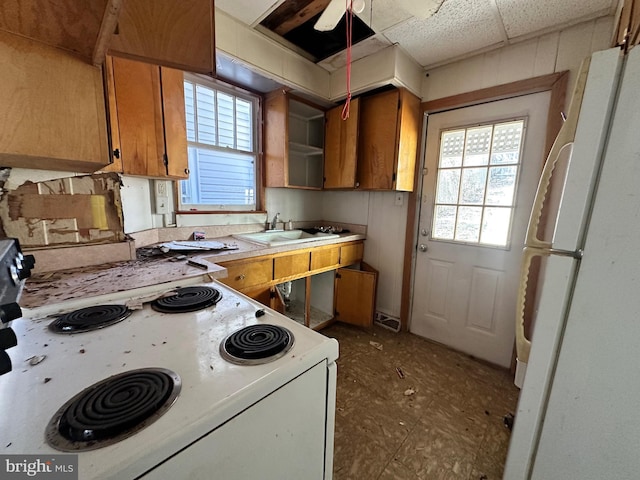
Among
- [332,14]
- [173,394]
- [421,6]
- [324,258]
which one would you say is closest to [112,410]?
[173,394]

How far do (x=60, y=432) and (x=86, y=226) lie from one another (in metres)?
1.18

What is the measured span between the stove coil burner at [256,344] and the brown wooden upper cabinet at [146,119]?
1.12 metres

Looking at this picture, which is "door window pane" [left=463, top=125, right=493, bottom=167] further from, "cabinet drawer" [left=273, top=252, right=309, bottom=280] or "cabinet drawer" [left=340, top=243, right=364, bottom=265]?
"cabinet drawer" [left=273, top=252, right=309, bottom=280]

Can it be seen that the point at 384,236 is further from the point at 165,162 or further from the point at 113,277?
the point at 113,277

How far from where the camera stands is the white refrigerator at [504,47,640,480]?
641 mm

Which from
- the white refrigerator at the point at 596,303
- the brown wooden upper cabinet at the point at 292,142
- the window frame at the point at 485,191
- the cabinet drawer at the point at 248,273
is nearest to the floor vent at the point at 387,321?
the window frame at the point at 485,191

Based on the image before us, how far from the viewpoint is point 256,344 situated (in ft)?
2.23

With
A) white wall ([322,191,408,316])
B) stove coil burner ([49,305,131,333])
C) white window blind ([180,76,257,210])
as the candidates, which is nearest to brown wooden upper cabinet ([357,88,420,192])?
white wall ([322,191,408,316])

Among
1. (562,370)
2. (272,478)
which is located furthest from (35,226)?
(562,370)

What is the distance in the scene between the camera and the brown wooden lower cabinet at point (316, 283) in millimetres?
1806

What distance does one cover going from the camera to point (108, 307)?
2.90 feet

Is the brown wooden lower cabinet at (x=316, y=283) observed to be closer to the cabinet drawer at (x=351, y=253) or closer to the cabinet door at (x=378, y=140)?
the cabinet drawer at (x=351, y=253)

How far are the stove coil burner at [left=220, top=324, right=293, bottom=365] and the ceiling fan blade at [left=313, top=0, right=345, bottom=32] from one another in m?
1.44

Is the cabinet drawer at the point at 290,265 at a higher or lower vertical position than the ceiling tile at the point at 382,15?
lower
